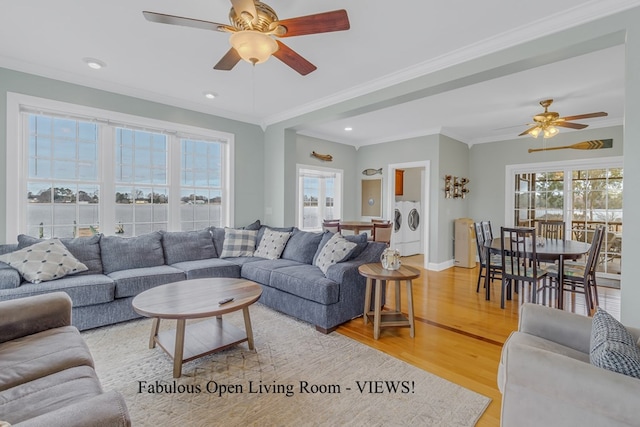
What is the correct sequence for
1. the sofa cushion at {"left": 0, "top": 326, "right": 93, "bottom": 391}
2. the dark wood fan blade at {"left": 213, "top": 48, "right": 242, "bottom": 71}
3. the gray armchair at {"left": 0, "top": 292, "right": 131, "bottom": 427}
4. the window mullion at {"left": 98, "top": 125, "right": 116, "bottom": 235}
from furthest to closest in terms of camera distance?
the window mullion at {"left": 98, "top": 125, "right": 116, "bottom": 235} < the dark wood fan blade at {"left": 213, "top": 48, "right": 242, "bottom": 71} < the sofa cushion at {"left": 0, "top": 326, "right": 93, "bottom": 391} < the gray armchair at {"left": 0, "top": 292, "right": 131, "bottom": 427}

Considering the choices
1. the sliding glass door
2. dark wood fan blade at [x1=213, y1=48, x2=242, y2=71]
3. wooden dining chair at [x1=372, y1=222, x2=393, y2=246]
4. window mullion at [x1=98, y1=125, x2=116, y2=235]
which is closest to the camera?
dark wood fan blade at [x1=213, y1=48, x2=242, y2=71]

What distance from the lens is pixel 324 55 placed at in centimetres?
296

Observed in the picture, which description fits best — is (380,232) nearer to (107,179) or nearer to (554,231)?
(554,231)

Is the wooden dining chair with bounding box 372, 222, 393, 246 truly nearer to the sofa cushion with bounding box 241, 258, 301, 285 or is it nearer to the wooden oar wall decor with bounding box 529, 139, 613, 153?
the sofa cushion with bounding box 241, 258, 301, 285

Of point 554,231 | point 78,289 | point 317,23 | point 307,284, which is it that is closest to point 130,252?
point 78,289

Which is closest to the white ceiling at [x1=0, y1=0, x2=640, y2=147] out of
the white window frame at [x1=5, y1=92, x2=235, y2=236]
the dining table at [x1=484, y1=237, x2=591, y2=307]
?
the white window frame at [x1=5, y1=92, x2=235, y2=236]

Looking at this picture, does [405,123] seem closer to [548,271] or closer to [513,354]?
[548,271]

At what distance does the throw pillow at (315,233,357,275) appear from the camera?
332cm

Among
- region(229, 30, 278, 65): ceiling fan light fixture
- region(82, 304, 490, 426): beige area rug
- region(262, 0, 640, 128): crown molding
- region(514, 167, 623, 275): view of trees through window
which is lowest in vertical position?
region(82, 304, 490, 426): beige area rug

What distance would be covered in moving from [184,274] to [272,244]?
1173 mm

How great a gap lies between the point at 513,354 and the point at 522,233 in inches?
110

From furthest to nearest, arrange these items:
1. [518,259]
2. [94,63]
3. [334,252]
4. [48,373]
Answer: [518,259], [334,252], [94,63], [48,373]

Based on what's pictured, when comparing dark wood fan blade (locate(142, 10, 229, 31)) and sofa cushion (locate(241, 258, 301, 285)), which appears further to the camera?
sofa cushion (locate(241, 258, 301, 285))

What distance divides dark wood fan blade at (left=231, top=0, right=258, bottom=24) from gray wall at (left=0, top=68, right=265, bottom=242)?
2844mm
